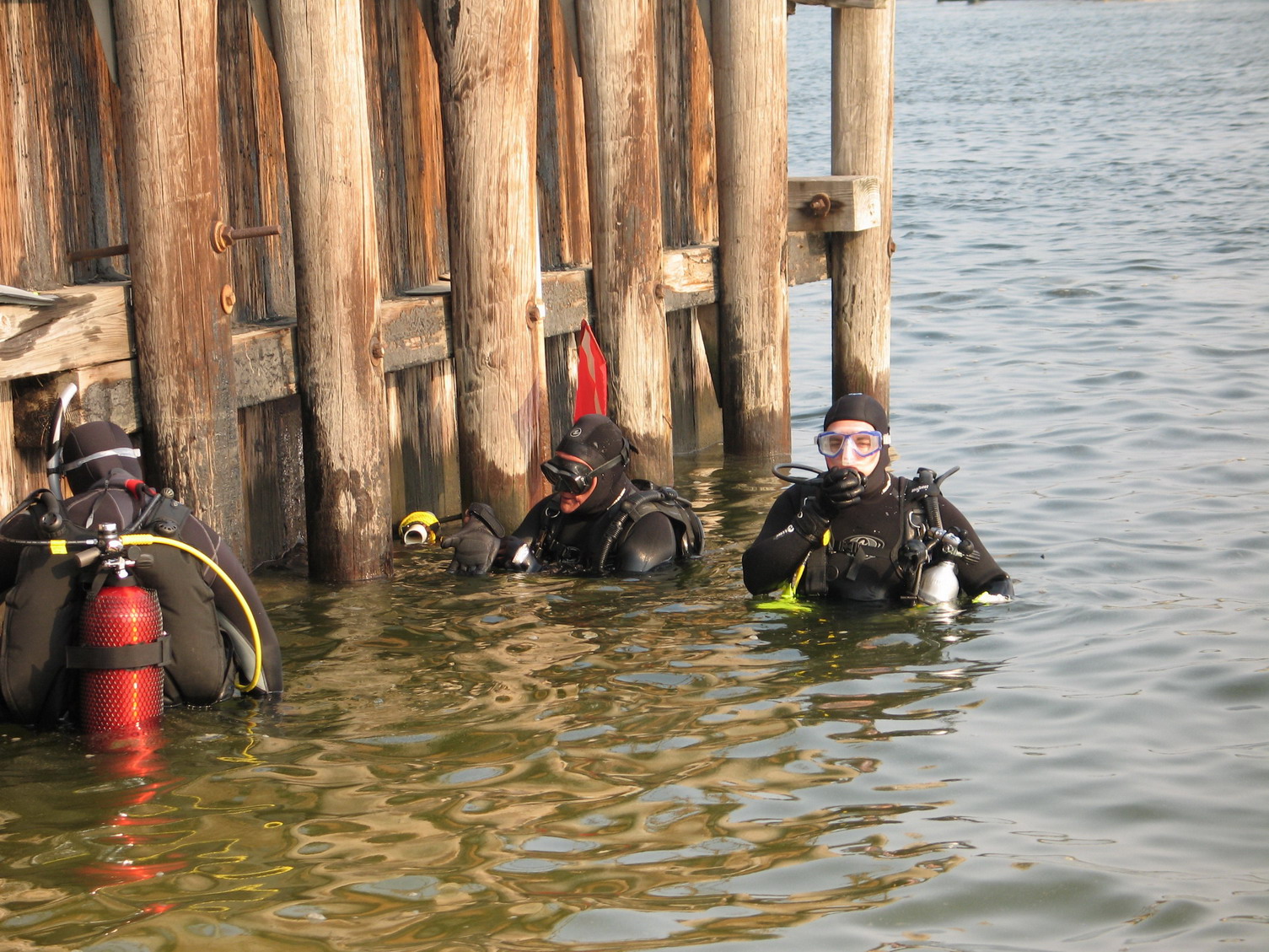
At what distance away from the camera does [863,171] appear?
925 centimetres

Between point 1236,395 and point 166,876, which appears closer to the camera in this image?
point 166,876

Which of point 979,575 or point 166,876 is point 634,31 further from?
point 166,876

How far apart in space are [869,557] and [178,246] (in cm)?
295

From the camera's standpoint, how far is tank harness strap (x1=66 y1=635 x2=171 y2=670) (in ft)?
15.3

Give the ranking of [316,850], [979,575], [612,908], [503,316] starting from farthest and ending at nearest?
[503,316], [979,575], [316,850], [612,908]

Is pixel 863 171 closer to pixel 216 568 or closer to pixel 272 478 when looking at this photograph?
pixel 272 478

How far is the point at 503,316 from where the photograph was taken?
22.9ft

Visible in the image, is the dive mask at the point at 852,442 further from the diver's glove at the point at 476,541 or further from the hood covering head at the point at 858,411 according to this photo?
the diver's glove at the point at 476,541

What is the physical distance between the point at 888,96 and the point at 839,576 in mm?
3842

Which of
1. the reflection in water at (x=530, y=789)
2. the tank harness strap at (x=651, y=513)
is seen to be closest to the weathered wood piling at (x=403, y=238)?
the tank harness strap at (x=651, y=513)

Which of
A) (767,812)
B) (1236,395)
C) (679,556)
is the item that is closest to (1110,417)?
(1236,395)

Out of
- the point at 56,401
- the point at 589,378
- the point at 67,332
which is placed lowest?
the point at 589,378

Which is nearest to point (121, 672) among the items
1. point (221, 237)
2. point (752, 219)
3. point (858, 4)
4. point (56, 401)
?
point (56, 401)

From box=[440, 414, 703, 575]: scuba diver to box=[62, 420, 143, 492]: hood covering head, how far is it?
204 centimetres
